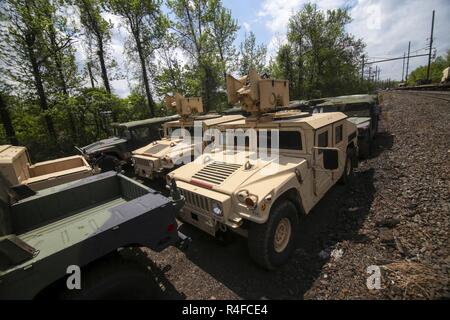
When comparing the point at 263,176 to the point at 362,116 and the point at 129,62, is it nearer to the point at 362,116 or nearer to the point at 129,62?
the point at 362,116

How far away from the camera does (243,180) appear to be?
3287 millimetres

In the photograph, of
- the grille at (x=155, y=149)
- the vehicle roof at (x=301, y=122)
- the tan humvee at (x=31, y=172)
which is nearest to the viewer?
the vehicle roof at (x=301, y=122)

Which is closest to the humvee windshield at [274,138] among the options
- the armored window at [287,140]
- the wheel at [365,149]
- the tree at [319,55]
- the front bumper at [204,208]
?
the armored window at [287,140]

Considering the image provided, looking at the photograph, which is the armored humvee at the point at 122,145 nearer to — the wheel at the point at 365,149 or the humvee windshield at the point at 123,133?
the humvee windshield at the point at 123,133

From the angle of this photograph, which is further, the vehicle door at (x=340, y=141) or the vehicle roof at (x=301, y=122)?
the vehicle door at (x=340, y=141)

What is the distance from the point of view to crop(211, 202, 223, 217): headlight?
300 centimetres

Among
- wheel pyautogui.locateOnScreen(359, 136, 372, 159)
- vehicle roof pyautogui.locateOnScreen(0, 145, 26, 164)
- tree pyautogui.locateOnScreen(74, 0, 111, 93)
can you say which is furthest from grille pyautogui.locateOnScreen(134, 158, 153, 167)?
tree pyautogui.locateOnScreen(74, 0, 111, 93)

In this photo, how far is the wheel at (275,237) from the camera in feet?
9.75

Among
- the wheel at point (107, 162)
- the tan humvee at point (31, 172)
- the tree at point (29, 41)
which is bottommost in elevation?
the wheel at point (107, 162)

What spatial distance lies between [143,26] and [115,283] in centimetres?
1944

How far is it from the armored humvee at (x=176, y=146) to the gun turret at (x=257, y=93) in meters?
1.35

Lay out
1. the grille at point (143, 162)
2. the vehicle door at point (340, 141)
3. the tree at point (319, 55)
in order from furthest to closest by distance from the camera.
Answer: the tree at point (319, 55), the grille at point (143, 162), the vehicle door at point (340, 141)
